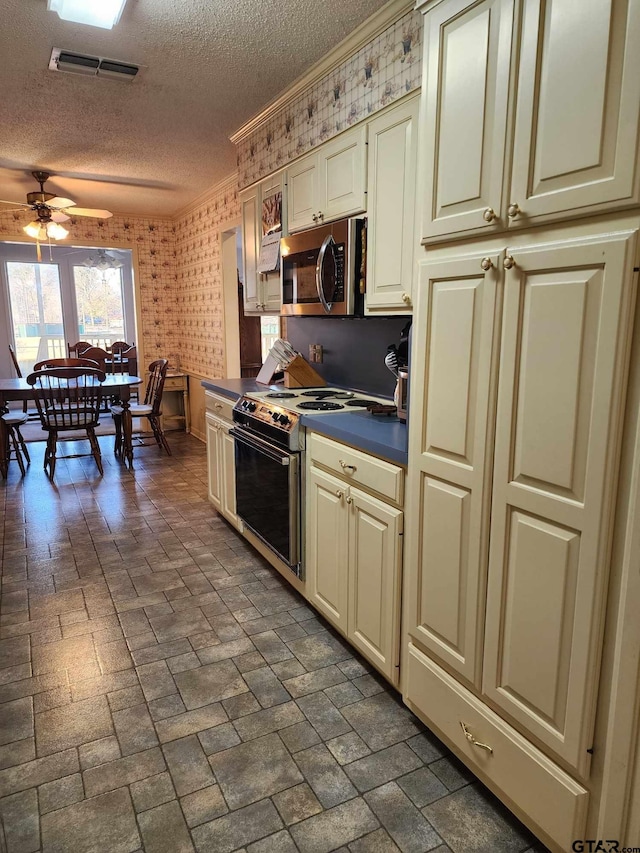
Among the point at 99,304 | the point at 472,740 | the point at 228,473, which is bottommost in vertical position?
the point at 472,740

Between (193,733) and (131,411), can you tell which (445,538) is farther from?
(131,411)

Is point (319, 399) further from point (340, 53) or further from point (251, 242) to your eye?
point (340, 53)

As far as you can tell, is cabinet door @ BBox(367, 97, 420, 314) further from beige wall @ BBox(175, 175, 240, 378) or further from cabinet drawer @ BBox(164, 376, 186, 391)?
cabinet drawer @ BBox(164, 376, 186, 391)

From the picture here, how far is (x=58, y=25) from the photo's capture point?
91.5 inches

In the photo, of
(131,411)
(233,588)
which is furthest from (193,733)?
(131,411)

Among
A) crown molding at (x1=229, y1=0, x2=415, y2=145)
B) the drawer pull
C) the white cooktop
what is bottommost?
the drawer pull

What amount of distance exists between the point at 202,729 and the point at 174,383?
5.06 m

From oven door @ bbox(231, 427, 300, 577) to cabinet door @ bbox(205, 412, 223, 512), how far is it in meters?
0.39

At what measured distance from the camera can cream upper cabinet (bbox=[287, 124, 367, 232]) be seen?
2.35 metres

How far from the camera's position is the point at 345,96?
253 cm

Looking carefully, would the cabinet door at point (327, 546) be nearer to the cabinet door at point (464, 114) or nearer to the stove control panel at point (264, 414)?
the stove control panel at point (264, 414)

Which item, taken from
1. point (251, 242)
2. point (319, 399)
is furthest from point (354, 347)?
point (251, 242)

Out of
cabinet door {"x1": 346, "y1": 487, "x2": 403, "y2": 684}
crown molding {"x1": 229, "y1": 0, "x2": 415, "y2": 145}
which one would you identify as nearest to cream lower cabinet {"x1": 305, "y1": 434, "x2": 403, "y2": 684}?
cabinet door {"x1": 346, "y1": 487, "x2": 403, "y2": 684}

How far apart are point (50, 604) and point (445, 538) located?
207 centimetres
